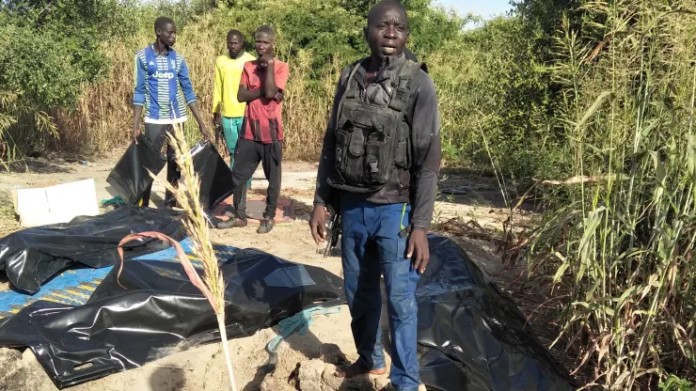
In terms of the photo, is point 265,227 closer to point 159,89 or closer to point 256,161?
point 256,161

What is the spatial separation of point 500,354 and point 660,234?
107cm

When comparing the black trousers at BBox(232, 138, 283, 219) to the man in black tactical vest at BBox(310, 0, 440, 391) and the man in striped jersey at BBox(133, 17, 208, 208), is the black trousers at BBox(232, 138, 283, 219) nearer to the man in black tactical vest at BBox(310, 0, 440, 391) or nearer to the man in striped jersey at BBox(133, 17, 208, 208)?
the man in striped jersey at BBox(133, 17, 208, 208)

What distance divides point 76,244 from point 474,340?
3.22 metres

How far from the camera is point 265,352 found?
3941 millimetres

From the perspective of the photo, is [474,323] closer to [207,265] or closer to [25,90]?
[207,265]

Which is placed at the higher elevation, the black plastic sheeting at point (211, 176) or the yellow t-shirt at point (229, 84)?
the yellow t-shirt at point (229, 84)

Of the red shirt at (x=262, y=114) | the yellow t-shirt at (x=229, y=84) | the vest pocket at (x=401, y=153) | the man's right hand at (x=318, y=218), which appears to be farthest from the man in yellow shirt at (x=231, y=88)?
the vest pocket at (x=401, y=153)

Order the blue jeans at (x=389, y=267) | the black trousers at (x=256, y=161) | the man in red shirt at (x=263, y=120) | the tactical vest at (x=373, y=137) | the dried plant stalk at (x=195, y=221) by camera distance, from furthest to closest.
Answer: the black trousers at (x=256, y=161) < the man in red shirt at (x=263, y=120) < the blue jeans at (x=389, y=267) < the tactical vest at (x=373, y=137) < the dried plant stalk at (x=195, y=221)

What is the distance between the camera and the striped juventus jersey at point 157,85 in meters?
6.71

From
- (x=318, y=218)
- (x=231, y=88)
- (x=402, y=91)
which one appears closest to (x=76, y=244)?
(x=231, y=88)

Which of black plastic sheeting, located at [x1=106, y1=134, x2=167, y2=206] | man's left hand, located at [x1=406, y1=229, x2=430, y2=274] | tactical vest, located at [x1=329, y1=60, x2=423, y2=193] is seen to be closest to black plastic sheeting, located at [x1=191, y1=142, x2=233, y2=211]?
black plastic sheeting, located at [x1=106, y1=134, x2=167, y2=206]

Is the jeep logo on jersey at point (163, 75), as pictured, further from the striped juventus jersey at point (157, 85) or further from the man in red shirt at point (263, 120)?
Result: the man in red shirt at point (263, 120)

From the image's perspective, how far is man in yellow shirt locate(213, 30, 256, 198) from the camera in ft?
22.5

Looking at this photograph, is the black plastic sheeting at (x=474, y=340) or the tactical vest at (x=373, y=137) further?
the black plastic sheeting at (x=474, y=340)
